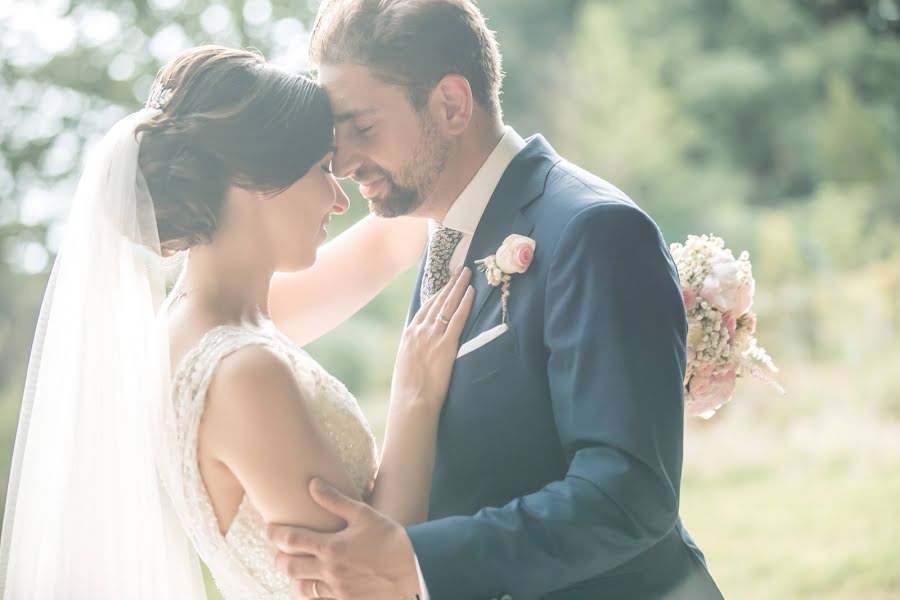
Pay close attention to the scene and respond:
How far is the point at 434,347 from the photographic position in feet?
6.82

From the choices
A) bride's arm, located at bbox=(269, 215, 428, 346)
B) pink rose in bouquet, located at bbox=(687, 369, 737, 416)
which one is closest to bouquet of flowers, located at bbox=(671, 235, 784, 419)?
pink rose in bouquet, located at bbox=(687, 369, 737, 416)

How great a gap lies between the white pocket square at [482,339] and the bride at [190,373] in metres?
0.03

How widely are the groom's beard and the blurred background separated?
379cm

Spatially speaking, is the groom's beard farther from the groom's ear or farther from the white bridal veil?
the white bridal veil

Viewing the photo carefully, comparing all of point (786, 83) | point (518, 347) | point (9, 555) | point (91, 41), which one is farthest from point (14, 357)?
point (786, 83)

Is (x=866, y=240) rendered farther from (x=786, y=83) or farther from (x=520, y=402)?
(x=520, y=402)

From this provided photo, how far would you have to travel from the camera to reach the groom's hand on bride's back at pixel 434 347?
2061 millimetres

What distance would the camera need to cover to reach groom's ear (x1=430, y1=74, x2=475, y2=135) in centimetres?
222

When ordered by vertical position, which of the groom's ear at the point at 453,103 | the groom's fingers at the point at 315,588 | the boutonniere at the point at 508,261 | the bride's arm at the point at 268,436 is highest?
the groom's ear at the point at 453,103

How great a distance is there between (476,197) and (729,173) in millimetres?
7115

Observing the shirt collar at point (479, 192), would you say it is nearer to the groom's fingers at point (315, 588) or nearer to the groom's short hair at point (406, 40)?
the groom's short hair at point (406, 40)

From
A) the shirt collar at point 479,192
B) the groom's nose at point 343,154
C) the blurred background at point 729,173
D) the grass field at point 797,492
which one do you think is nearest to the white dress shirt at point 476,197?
the shirt collar at point 479,192

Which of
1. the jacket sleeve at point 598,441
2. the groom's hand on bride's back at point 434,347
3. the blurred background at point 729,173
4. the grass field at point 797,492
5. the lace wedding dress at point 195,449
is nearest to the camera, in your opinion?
the jacket sleeve at point 598,441

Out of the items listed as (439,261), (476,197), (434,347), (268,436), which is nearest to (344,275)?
(439,261)
